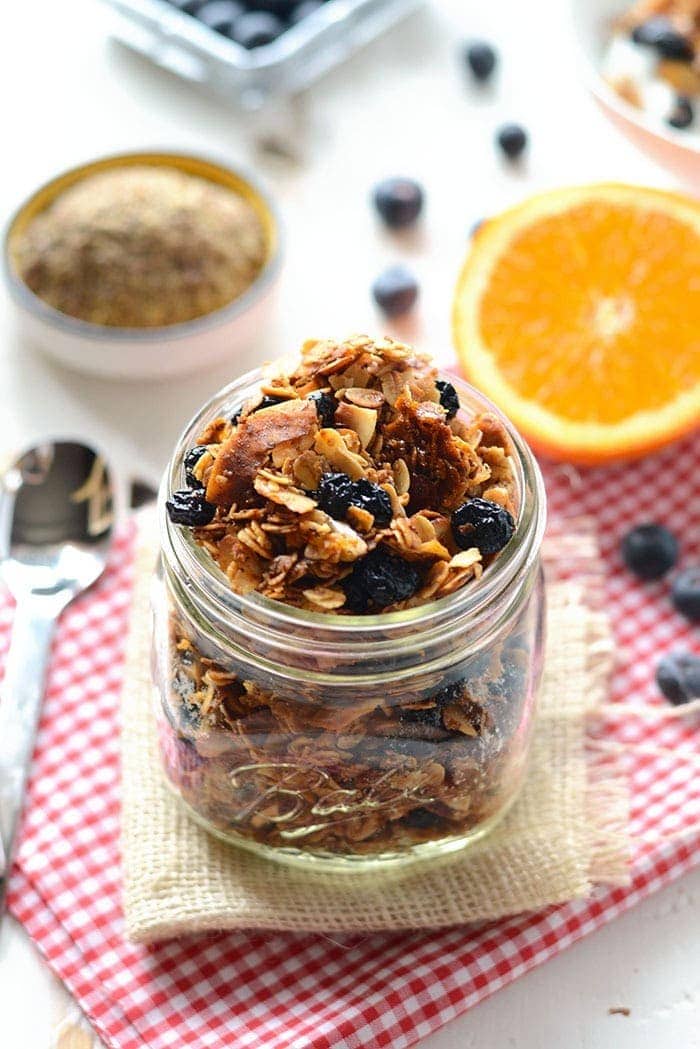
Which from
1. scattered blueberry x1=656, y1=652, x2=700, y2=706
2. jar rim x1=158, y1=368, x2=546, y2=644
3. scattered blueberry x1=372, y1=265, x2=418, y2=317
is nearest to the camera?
jar rim x1=158, y1=368, x2=546, y2=644

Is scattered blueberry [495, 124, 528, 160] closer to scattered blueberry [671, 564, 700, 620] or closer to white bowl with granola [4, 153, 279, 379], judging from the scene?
white bowl with granola [4, 153, 279, 379]

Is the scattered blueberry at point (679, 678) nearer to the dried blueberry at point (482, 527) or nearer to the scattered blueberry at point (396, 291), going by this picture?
the dried blueberry at point (482, 527)

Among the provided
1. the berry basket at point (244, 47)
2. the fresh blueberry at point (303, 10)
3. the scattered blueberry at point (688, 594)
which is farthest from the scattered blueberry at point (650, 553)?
the fresh blueberry at point (303, 10)

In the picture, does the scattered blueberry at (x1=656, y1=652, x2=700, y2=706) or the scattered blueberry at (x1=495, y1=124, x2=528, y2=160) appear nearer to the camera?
the scattered blueberry at (x1=656, y1=652, x2=700, y2=706)

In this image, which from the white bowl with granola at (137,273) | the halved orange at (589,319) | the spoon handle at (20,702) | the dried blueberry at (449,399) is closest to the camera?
the dried blueberry at (449,399)

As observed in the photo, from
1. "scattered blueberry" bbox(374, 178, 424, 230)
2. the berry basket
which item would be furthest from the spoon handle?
the berry basket
